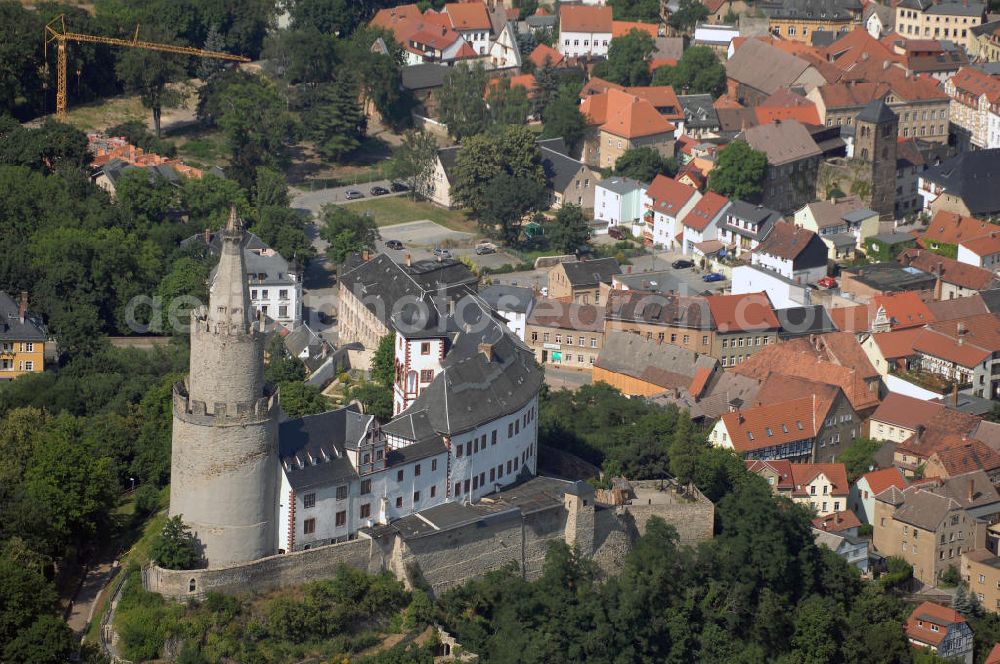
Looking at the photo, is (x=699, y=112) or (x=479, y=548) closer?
(x=479, y=548)

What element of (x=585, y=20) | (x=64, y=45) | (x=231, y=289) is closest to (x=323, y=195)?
(x=64, y=45)

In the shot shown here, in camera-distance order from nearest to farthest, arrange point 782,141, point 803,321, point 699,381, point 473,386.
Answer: point 473,386 < point 699,381 < point 803,321 < point 782,141

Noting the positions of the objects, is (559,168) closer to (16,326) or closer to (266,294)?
(266,294)

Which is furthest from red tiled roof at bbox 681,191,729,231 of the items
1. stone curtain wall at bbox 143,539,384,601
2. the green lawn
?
stone curtain wall at bbox 143,539,384,601

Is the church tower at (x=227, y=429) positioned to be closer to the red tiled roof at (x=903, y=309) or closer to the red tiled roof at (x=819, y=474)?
the red tiled roof at (x=819, y=474)

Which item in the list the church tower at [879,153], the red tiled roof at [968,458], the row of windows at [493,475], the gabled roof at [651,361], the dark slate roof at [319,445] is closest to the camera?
the dark slate roof at [319,445]

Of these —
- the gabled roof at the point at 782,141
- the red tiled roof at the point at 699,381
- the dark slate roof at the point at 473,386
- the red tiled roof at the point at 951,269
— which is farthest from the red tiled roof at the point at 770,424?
the gabled roof at the point at 782,141
